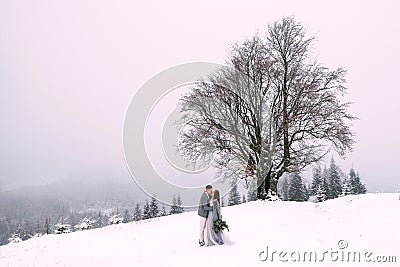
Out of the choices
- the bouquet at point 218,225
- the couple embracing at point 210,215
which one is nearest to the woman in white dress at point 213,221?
the couple embracing at point 210,215

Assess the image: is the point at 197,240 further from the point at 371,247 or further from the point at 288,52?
the point at 288,52

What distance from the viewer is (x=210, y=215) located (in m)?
11.0

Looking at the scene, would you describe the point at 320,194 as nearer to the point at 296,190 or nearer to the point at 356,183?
the point at 296,190

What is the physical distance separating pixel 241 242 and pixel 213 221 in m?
1.25

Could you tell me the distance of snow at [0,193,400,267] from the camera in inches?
362

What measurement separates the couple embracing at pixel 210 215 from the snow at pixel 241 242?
38 cm

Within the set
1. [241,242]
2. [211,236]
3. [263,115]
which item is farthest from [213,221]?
[263,115]

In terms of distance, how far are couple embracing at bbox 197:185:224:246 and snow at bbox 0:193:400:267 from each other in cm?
38

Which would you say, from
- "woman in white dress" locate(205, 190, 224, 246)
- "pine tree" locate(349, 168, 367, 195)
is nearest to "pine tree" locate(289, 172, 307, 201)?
"pine tree" locate(349, 168, 367, 195)

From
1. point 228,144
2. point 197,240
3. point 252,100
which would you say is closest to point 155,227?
point 197,240

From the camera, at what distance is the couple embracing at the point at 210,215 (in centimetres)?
1064

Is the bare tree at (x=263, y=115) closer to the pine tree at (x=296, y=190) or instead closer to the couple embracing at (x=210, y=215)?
the couple embracing at (x=210, y=215)

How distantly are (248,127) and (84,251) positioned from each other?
42.8ft

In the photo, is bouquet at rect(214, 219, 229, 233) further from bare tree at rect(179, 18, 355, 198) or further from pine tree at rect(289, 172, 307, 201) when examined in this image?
pine tree at rect(289, 172, 307, 201)
